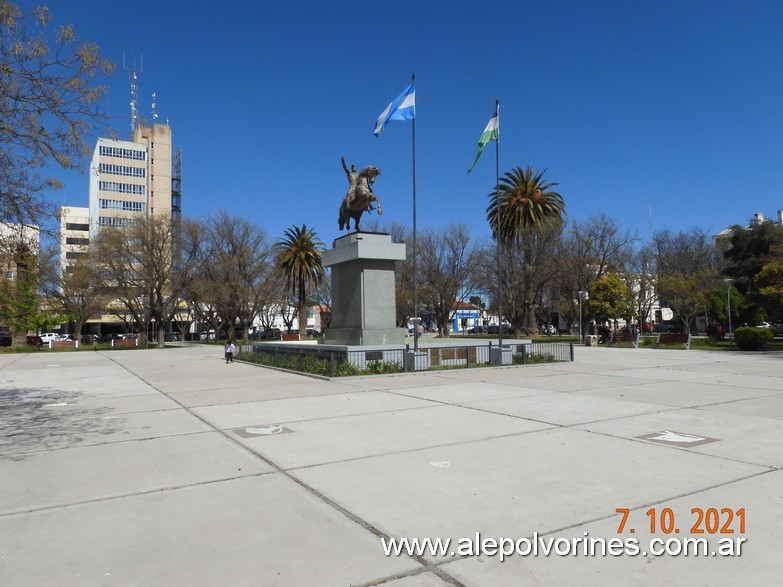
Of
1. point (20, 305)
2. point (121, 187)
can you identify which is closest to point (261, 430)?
point (20, 305)

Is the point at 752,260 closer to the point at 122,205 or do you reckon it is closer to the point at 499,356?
the point at 499,356

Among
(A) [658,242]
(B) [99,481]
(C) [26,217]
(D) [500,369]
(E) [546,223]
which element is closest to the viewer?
(B) [99,481]

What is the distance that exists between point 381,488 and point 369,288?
16.0 meters

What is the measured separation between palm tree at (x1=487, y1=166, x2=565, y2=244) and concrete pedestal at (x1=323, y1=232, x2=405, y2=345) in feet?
104

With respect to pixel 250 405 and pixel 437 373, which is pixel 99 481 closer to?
pixel 250 405

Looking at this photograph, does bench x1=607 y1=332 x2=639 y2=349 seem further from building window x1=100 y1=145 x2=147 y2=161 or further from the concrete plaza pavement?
building window x1=100 y1=145 x2=147 y2=161

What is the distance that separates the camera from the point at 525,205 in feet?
172

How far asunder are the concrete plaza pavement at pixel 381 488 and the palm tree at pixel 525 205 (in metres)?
41.3

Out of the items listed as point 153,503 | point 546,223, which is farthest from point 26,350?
point 153,503

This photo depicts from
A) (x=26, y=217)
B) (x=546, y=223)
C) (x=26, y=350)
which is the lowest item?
(x=26, y=350)

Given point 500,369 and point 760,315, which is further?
point 760,315

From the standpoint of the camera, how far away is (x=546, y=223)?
54000 mm

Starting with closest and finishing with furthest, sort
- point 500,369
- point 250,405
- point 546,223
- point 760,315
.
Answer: point 250,405 < point 500,369 < point 760,315 < point 546,223

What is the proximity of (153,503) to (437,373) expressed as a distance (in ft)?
47.4
